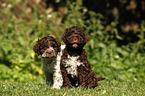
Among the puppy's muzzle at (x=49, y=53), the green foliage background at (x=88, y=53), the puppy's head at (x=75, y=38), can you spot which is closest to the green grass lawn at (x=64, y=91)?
the puppy's muzzle at (x=49, y=53)

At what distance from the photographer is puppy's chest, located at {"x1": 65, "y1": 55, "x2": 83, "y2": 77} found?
183 inches

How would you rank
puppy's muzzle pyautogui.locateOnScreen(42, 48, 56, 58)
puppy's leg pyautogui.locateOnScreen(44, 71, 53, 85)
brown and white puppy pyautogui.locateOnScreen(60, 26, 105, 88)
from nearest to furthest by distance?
1. puppy's muzzle pyautogui.locateOnScreen(42, 48, 56, 58)
2. brown and white puppy pyautogui.locateOnScreen(60, 26, 105, 88)
3. puppy's leg pyautogui.locateOnScreen(44, 71, 53, 85)

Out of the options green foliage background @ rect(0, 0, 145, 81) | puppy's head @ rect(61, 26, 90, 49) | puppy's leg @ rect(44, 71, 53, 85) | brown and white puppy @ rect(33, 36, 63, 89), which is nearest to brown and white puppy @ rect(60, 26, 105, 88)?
puppy's head @ rect(61, 26, 90, 49)

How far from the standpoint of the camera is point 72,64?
4.66 metres

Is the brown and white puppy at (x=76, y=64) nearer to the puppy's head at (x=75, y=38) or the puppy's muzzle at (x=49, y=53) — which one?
the puppy's head at (x=75, y=38)

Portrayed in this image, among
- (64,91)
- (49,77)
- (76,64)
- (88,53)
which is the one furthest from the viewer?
(88,53)

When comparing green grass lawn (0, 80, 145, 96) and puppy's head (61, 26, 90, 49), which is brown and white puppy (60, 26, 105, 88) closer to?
puppy's head (61, 26, 90, 49)

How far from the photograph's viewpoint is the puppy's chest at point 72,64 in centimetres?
465

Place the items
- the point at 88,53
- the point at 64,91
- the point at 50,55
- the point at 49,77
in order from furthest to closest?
the point at 88,53
the point at 49,77
the point at 64,91
the point at 50,55

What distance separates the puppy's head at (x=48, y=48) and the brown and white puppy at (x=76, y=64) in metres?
0.21

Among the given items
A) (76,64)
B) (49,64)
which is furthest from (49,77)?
(76,64)

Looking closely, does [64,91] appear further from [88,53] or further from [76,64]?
[88,53]

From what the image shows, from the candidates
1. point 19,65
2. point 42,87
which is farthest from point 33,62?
point 42,87

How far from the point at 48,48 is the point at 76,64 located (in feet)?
2.08
